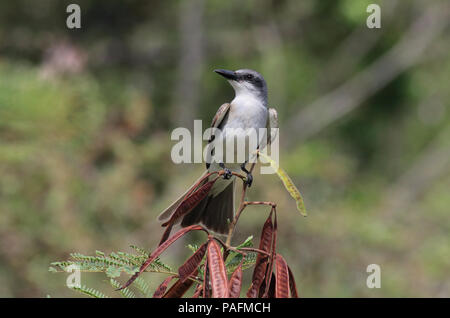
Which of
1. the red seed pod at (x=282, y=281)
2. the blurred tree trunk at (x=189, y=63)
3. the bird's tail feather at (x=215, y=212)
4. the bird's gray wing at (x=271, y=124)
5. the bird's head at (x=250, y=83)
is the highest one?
the blurred tree trunk at (x=189, y=63)

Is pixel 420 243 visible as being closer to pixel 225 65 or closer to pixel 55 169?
pixel 225 65

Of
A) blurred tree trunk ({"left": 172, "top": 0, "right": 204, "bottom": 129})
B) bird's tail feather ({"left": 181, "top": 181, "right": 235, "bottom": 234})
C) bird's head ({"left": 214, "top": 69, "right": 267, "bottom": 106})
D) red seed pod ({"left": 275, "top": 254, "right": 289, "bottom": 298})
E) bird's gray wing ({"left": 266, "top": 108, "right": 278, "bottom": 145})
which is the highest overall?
blurred tree trunk ({"left": 172, "top": 0, "right": 204, "bottom": 129})

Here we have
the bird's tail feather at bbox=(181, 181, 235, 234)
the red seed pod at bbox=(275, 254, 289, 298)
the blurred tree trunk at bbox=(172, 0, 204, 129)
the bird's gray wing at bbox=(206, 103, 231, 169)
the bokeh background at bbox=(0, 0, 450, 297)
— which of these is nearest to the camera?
the red seed pod at bbox=(275, 254, 289, 298)

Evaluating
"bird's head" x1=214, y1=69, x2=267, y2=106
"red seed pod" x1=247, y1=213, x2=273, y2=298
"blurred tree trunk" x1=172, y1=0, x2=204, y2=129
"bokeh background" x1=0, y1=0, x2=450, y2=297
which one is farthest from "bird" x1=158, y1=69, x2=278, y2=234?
"blurred tree trunk" x1=172, y1=0, x2=204, y2=129

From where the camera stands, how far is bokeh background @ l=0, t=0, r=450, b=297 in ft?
17.7

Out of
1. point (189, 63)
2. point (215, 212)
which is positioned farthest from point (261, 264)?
point (189, 63)

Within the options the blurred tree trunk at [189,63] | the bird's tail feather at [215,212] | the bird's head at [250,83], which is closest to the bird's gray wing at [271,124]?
the bird's head at [250,83]

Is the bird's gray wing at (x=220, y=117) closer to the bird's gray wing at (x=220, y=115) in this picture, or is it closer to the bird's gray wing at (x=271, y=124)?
the bird's gray wing at (x=220, y=115)

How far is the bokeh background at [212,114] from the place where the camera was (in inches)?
212

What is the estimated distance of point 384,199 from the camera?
8.94 m

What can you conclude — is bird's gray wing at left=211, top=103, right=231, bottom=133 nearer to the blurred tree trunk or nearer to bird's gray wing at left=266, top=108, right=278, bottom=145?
bird's gray wing at left=266, top=108, right=278, bottom=145

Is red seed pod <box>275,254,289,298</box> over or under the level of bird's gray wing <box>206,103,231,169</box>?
under

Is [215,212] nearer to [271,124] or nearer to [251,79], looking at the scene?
[271,124]

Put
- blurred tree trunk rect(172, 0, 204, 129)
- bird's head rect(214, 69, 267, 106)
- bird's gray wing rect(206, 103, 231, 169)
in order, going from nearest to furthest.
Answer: bird's gray wing rect(206, 103, 231, 169)
bird's head rect(214, 69, 267, 106)
blurred tree trunk rect(172, 0, 204, 129)
